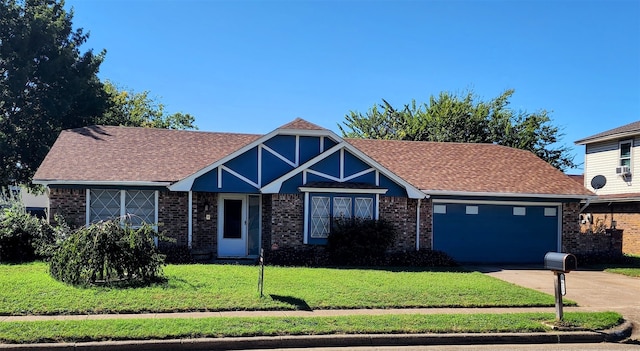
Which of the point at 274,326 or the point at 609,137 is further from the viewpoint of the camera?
the point at 609,137

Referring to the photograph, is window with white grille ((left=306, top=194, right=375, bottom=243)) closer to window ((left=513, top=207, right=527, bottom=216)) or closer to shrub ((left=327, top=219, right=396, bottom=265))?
shrub ((left=327, top=219, right=396, bottom=265))

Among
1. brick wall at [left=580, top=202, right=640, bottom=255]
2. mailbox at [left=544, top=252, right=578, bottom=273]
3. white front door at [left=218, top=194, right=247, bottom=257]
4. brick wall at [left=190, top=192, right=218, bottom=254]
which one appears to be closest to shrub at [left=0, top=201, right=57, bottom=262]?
brick wall at [left=190, top=192, right=218, bottom=254]

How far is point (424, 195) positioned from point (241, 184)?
5942 millimetres

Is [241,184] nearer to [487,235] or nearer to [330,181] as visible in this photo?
[330,181]

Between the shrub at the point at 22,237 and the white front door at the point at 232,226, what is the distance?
5.04 m

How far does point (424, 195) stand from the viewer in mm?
17500

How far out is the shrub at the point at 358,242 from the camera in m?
16.3

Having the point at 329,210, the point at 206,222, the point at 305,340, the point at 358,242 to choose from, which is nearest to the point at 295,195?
the point at 329,210

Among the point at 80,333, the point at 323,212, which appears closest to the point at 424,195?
the point at 323,212

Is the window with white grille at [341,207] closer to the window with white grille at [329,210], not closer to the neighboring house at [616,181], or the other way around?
the window with white grille at [329,210]

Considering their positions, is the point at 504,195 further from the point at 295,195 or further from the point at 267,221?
the point at 267,221

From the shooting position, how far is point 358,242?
643 inches

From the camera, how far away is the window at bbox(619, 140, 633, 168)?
946 inches

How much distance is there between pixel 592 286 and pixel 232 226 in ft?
35.8
